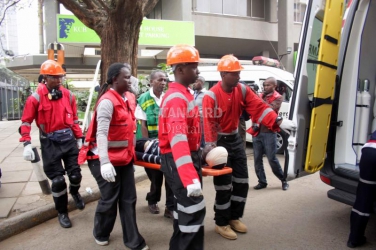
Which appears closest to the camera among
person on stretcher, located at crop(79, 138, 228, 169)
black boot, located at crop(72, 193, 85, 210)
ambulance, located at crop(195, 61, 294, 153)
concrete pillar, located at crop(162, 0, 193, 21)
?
person on stretcher, located at crop(79, 138, 228, 169)

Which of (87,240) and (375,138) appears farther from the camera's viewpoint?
(87,240)

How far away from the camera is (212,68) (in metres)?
9.67

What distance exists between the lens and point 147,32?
15547 millimetres

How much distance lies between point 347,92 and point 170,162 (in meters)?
2.36

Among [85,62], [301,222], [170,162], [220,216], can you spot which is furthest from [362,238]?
[85,62]

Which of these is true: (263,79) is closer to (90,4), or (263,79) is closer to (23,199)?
(90,4)

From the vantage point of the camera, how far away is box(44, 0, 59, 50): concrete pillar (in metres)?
17.3

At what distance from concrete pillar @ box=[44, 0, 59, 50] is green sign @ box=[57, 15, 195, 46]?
334 cm

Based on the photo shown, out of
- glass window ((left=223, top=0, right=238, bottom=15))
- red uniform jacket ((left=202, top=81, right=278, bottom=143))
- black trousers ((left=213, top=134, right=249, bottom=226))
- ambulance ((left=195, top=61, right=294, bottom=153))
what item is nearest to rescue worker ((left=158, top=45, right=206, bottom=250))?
red uniform jacket ((left=202, top=81, right=278, bottom=143))

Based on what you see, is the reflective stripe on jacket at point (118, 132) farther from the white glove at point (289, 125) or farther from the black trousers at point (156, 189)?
A: the white glove at point (289, 125)

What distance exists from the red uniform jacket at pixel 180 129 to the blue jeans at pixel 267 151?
9.38ft

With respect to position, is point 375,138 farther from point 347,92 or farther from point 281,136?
point 281,136

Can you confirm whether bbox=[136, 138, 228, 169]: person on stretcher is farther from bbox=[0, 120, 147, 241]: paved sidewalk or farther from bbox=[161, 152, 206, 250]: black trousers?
bbox=[0, 120, 147, 241]: paved sidewalk

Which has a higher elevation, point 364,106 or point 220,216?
point 364,106
